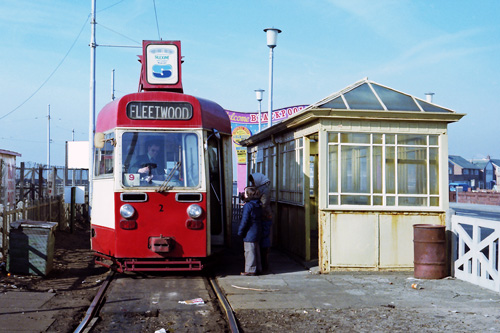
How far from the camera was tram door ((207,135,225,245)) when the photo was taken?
11.2m

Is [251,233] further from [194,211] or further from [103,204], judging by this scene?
[103,204]

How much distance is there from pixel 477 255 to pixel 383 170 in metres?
2.42

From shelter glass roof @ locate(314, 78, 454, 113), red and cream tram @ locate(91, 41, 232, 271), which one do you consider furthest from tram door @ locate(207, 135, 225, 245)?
shelter glass roof @ locate(314, 78, 454, 113)

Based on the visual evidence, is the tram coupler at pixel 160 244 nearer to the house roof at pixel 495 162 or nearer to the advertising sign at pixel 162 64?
the advertising sign at pixel 162 64

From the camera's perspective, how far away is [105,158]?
35.7ft

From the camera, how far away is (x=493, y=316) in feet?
25.1

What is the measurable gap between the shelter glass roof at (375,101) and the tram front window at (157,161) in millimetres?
2892

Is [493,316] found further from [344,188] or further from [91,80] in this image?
[91,80]

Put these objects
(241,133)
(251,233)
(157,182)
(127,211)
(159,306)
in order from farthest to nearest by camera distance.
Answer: (241,133), (251,233), (157,182), (127,211), (159,306)

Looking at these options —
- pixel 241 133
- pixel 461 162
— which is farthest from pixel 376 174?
pixel 461 162

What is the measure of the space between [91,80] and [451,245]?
15.2 meters

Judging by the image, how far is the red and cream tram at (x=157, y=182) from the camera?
10.2 m

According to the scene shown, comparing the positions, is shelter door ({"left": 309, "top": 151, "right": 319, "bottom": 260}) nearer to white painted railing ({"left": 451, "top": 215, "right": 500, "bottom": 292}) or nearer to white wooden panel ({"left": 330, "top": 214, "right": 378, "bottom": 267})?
white wooden panel ({"left": 330, "top": 214, "right": 378, "bottom": 267})

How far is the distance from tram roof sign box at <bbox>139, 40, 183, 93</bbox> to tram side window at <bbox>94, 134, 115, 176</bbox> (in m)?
2.13
